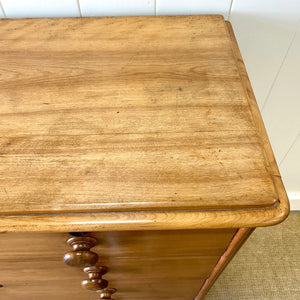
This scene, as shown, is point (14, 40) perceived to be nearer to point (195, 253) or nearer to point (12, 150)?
point (12, 150)

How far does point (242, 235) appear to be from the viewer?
417mm

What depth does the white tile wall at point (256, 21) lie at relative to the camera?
23.2 inches

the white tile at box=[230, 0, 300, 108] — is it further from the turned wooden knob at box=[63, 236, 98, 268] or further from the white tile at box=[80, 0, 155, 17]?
the turned wooden knob at box=[63, 236, 98, 268]

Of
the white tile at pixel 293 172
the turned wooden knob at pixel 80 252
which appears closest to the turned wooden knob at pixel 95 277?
the turned wooden knob at pixel 80 252

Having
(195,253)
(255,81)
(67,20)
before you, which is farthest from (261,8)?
(195,253)

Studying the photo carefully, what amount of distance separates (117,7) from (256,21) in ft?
0.99

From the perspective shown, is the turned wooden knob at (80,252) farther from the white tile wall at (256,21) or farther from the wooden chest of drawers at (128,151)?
the white tile wall at (256,21)

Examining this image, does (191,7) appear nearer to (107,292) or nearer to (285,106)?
(285,106)

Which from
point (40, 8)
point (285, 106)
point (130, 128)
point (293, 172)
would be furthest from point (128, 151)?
point (293, 172)

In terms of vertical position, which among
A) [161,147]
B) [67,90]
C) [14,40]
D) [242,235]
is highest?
[14,40]

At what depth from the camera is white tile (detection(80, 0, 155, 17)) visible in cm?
59

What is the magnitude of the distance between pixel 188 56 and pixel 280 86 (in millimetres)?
391

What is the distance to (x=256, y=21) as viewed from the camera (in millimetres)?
624

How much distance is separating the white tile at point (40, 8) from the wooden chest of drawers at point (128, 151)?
0.15 ft
